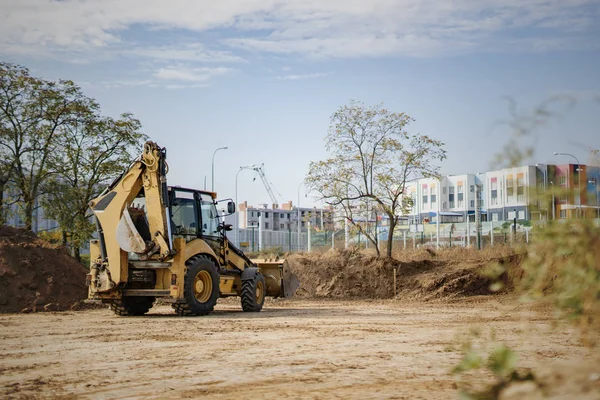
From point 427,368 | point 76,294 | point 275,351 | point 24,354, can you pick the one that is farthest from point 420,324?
point 76,294

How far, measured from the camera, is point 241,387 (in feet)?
29.2

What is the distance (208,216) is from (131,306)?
10.7 feet

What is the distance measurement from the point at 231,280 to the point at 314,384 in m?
13.2

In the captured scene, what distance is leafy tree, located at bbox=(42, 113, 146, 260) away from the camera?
3091 cm

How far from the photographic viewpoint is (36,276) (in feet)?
77.9

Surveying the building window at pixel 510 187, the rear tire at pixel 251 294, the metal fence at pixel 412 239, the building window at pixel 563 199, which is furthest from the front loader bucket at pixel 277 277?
the building window at pixel 563 199

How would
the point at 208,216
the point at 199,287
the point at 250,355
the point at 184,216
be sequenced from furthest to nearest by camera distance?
the point at 208,216
the point at 184,216
the point at 199,287
the point at 250,355

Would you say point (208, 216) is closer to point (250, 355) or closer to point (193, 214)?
point (193, 214)

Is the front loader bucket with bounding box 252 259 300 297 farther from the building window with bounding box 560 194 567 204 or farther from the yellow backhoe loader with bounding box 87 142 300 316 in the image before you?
the building window with bounding box 560 194 567 204

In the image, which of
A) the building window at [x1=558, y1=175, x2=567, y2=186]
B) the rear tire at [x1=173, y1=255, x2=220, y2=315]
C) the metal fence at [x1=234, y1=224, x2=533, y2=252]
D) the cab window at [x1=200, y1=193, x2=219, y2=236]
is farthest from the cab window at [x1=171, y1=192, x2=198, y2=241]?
the metal fence at [x1=234, y1=224, x2=533, y2=252]

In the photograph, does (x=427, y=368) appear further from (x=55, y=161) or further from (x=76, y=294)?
(x=55, y=161)

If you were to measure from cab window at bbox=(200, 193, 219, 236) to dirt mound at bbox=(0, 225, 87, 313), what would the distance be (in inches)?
220

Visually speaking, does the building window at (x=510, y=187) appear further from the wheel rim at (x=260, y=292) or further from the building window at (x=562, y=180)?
the wheel rim at (x=260, y=292)

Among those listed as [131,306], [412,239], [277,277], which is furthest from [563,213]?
[412,239]
